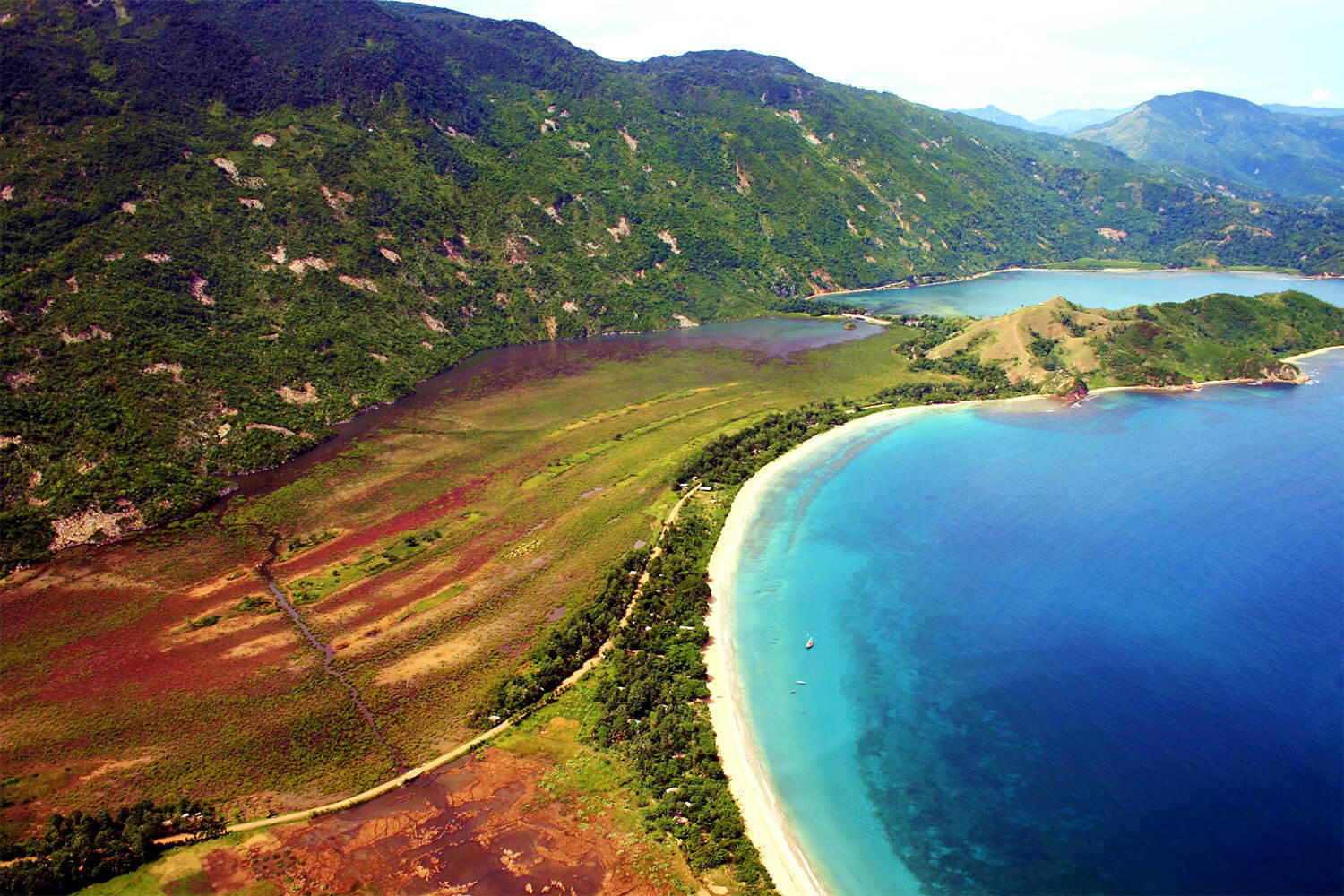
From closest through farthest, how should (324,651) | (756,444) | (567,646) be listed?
(567,646)
(324,651)
(756,444)

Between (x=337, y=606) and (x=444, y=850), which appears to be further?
(x=337, y=606)

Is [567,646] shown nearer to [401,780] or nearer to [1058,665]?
[401,780]

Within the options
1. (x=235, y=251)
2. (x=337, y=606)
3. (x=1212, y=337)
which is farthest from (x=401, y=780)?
(x=1212, y=337)

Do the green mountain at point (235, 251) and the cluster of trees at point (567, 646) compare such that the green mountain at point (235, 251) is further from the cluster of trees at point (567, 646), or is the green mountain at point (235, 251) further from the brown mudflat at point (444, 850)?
the brown mudflat at point (444, 850)

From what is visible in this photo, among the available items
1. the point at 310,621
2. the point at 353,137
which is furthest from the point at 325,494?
the point at 353,137

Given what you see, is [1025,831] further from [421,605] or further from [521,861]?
[421,605]

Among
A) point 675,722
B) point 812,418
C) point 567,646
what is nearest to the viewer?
point 675,722
